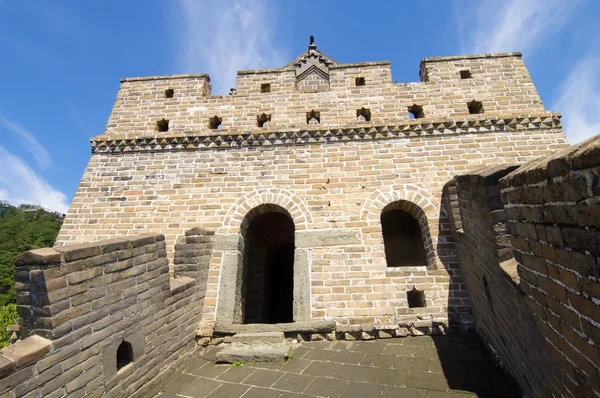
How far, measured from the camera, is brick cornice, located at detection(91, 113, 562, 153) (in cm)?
601

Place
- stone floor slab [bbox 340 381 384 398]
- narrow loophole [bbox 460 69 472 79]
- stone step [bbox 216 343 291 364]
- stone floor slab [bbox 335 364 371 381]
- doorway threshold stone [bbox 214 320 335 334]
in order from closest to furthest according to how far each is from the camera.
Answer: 1. stone floor slab [bbox 340 381 384 398]
2. stone floor slab [bbox 335 364 371 381]
3. stone step [bbox 216 343 291 364]
4. doorway threshold stone [bbox 214 320 335 334]
5. narrow loophole [bbox 460 69 472 79]

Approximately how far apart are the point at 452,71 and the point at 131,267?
7.76 meters

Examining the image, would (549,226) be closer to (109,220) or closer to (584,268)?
(584,268)

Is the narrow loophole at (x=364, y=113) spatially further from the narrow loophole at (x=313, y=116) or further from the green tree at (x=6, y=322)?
the green tree at (x=6, y=322)

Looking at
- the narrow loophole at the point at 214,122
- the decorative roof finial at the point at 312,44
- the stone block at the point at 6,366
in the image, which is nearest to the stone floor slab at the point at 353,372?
the stone block at the point at 6,366

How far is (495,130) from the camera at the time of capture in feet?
19.7

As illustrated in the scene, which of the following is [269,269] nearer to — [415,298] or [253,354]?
[253,354]

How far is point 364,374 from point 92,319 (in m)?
3.37

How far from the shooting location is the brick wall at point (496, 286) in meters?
2.58

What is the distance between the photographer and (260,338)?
180 inches

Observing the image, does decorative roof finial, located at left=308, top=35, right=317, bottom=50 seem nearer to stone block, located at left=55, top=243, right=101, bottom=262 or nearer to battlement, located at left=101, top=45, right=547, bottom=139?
battlement, located at left=101, top=45, right=547, bottom=139

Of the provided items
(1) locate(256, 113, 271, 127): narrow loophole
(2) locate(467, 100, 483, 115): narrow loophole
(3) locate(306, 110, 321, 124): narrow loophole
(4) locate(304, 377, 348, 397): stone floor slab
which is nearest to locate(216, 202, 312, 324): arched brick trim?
(4) locate(304, 377, 348, 397): stone floor slab

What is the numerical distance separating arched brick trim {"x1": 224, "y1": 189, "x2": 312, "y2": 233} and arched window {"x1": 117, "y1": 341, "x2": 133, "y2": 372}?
2435 mm

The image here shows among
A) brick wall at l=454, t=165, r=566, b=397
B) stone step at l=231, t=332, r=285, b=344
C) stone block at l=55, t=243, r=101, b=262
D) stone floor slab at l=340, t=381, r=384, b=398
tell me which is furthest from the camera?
stone step at l=231, t=332, r=285, b=344
